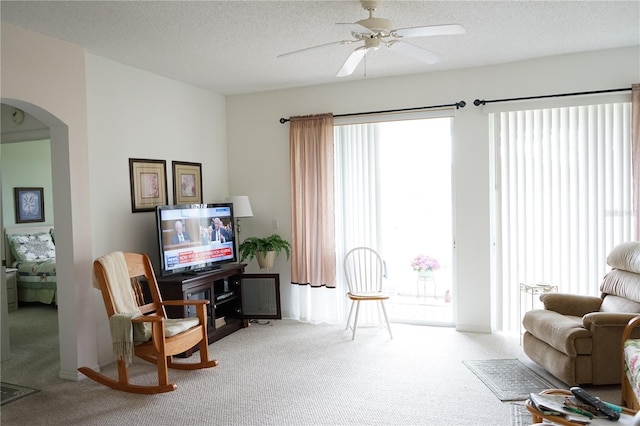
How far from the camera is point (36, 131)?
17.4 ft

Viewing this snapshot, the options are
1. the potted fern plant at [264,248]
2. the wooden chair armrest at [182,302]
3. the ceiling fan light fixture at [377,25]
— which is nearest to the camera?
the ceiling fan light fixture at [377,25]

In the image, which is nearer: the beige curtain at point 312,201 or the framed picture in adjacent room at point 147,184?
the framed picture in adjacent room at point 147,184

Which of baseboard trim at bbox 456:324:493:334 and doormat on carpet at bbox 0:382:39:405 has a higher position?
baseboard trim at bbox 456:324:493:334

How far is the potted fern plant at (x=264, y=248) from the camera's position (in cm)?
526

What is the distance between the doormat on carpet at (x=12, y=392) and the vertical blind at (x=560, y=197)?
169 inches

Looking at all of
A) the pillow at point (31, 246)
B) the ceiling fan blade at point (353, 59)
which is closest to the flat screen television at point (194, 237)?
the ceiling fan blade at point (353, 59)

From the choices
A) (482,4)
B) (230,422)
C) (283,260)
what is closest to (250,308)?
(283,260)

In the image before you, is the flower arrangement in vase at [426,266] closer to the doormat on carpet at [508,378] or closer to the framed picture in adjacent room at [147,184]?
the doormat on carpet at [508,378]

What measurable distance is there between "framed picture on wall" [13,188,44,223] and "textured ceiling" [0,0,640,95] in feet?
13.3

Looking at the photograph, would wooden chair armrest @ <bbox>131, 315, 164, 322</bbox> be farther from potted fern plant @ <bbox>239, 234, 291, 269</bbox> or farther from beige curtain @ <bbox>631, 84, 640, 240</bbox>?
beige curtain @ <bbox>631, 84, 640, 240</bbox>

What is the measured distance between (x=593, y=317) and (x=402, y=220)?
13.0 feet

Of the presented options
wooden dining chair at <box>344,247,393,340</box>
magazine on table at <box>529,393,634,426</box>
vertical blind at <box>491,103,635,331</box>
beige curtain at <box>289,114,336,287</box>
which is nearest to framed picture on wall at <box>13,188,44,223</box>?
beige curtain at <box>289,114,336,287</box>

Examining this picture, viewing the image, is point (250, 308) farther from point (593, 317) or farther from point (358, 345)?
point (593, 317)

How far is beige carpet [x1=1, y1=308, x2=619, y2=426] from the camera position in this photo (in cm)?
307
